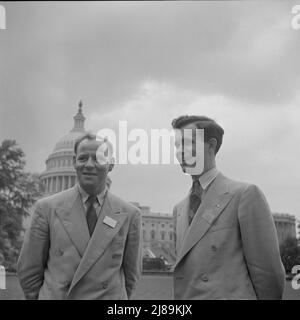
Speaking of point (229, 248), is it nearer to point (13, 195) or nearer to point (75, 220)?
point (75, 220)

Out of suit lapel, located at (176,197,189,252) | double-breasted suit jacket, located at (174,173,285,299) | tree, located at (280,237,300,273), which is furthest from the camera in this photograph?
tree, located at (280,237,300,273)

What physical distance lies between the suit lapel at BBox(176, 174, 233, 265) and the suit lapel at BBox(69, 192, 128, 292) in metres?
0.41

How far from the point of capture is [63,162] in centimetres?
285

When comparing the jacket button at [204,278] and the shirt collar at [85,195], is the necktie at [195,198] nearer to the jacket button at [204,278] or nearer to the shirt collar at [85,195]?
the jacket button at [204,278]

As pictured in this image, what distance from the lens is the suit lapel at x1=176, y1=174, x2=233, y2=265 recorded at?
226cm

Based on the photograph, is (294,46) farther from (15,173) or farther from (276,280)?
(15,173)

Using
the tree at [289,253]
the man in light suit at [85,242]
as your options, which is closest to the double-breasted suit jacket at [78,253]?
the man in light suit at [85,242]

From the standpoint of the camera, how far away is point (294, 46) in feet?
9.44

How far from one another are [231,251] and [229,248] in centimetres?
2

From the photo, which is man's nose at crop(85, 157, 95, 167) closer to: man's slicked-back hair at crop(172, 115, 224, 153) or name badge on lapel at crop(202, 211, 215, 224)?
man's slicked-back hair at crop(172, 115, 224, 153)

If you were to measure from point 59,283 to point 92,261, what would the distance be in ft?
0.76

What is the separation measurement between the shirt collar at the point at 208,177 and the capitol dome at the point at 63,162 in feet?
2.68

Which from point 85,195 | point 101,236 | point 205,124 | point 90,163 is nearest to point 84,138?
point 90,163

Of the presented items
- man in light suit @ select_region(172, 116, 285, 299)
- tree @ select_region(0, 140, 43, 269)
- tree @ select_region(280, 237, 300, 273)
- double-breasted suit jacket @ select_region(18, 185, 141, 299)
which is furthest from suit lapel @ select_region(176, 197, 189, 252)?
tree @ select_region(0, 140, 43, 269)
